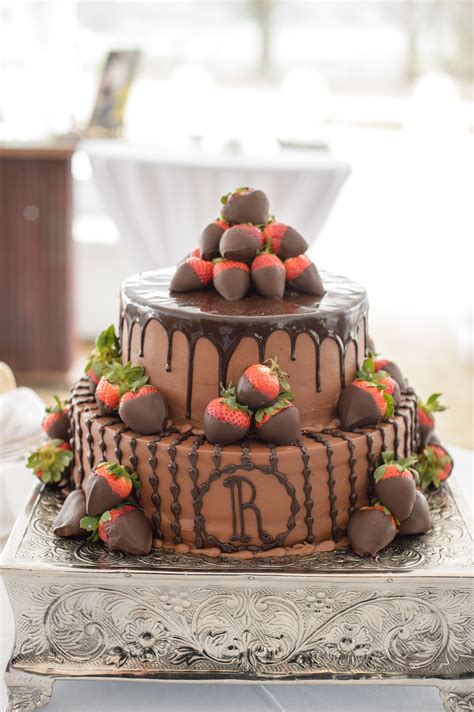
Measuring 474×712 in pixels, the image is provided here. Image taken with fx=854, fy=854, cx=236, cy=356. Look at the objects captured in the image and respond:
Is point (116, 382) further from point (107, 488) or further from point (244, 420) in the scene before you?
point (244, 420)

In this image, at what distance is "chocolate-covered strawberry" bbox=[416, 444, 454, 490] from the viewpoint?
7.18ft

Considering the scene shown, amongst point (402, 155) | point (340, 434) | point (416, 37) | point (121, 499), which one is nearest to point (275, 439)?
point (340, 434)

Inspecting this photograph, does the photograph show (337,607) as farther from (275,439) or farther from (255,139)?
(255,139)

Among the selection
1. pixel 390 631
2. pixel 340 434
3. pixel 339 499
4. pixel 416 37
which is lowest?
pixel 390 631

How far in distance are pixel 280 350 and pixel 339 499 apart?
0.37 meters

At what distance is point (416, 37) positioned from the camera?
845 cm

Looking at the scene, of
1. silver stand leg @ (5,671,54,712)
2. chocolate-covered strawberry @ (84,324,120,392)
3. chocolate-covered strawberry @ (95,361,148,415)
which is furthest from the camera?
chocolate-covered strawberry @ (84,324,120,392)

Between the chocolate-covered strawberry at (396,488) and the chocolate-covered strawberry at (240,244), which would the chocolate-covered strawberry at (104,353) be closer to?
the chocolate-covered strawberry at (240,244)

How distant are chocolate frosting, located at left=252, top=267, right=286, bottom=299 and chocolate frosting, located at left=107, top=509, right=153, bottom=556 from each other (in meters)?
0.58

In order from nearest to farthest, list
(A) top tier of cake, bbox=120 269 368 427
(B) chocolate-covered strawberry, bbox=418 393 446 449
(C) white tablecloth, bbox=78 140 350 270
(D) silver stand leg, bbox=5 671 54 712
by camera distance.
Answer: (D) silver stand leg, bbox=5 671 54 712 → (A) top tier of cake, bbox=120 269 368 427 → (B) chocolate-covered strawberry, bbox=418 393 446 449 → (C) white tablecloth, bbox=78 140 350 270

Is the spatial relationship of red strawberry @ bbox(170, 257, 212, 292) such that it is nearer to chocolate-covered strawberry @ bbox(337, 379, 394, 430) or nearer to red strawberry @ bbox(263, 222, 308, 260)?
red strawberry @ bbox(263, 222, 308, 260)

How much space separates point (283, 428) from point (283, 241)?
48cm

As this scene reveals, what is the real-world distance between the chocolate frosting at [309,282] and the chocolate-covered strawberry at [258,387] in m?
0.28

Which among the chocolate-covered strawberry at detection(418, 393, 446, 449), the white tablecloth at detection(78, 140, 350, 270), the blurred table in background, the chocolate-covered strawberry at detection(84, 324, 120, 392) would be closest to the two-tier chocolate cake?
the chocolate-covered strawberry at detection(84, 324, 120, 392)
